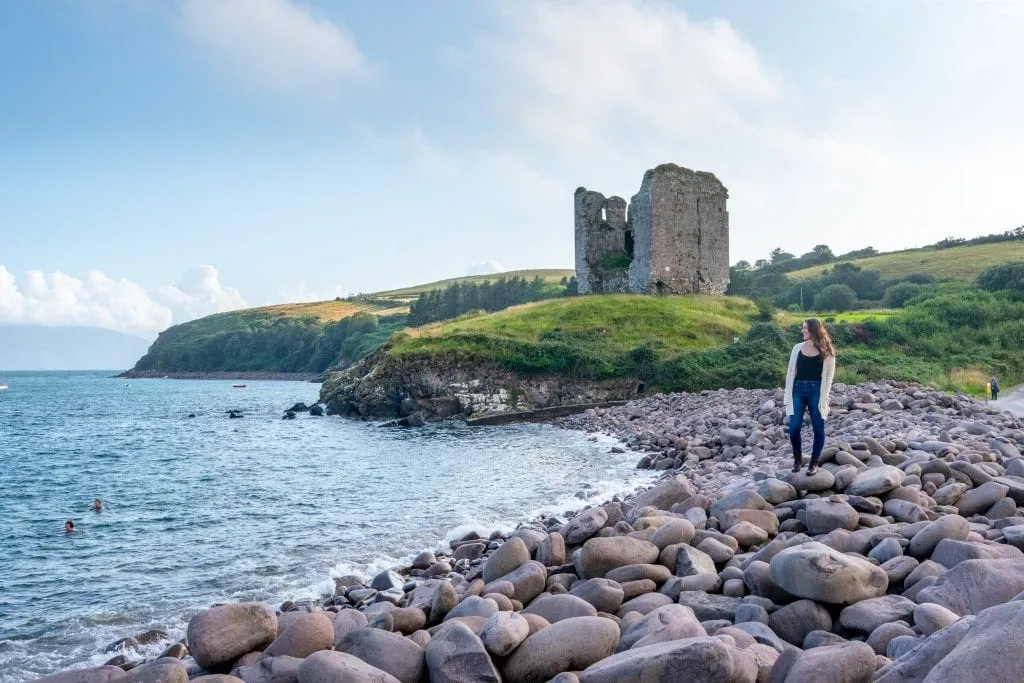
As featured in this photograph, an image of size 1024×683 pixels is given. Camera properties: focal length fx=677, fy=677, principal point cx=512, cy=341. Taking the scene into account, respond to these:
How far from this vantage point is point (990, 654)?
336 centimetres

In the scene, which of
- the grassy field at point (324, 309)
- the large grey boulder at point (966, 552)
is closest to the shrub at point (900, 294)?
the large grey boulder at point (966, 552)

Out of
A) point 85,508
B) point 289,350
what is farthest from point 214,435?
point 289,350

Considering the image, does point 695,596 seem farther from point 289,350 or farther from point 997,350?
point 289,350

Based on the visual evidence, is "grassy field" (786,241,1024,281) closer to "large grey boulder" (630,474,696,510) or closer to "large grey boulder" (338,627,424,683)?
"large grey boulder" (630,474,696,510)

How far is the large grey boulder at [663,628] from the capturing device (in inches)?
190

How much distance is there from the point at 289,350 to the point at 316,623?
432ft

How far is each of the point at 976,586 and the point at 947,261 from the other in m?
86.7

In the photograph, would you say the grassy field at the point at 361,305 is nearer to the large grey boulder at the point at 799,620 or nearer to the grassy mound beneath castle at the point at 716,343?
the grassy mound beneath castle at the point at 716,343

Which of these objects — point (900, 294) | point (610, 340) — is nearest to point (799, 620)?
point (610, 340)

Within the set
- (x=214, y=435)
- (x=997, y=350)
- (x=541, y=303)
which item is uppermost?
(x=541, y=303)

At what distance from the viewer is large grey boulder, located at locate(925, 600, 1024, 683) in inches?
129

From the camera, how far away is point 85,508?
17609mm

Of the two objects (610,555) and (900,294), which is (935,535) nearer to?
(610,555)

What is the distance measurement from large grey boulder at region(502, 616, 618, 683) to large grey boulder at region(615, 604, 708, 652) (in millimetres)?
143
